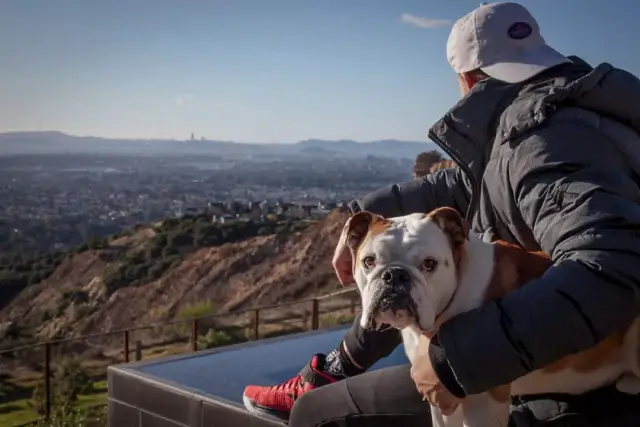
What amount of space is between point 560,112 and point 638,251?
396mm

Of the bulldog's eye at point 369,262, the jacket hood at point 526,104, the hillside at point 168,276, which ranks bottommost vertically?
the hillside at point 168,276

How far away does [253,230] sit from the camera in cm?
3403

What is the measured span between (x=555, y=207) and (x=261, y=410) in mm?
1721

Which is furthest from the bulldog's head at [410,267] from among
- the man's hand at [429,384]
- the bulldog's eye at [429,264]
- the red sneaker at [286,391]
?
the red sneaker at [286,391]

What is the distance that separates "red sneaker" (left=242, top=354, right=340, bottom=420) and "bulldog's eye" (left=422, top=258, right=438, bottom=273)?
44.5 inches

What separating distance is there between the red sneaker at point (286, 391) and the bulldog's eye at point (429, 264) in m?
1.13

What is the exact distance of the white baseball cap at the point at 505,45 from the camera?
96.6 inches

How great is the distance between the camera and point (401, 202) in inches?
120

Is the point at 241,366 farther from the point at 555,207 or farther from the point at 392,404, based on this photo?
the point at 555,207

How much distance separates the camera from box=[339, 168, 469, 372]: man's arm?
3029 mm

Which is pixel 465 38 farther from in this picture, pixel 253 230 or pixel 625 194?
pixel 253 230

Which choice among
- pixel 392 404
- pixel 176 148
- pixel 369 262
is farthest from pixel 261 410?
pixel 176 148

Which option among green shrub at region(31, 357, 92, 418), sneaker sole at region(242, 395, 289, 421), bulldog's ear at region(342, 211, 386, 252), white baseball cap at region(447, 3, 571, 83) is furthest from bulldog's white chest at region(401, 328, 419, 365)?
green shrub at region(31, 357, 92, 418)

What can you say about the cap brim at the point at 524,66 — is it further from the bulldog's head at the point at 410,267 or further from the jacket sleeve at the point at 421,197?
the jacket sleeve at the point at 421,197
